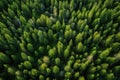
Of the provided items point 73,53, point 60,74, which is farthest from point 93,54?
point 60,74

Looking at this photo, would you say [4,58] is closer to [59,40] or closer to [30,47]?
[30,47]

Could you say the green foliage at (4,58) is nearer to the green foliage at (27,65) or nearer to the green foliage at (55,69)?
the green foliage at (27,65)

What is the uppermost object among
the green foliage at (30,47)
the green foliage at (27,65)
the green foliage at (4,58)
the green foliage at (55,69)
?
the green foliage at (30,47)

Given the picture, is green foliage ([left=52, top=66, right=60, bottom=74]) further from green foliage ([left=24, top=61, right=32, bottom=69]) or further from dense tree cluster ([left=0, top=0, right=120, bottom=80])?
green foliage ([left=24, top=61, right=32, bottom=69])

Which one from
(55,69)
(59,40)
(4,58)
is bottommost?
(55,69)

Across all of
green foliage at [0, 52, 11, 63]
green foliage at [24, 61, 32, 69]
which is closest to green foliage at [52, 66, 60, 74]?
green foliage at [24, 61, 32, 69]

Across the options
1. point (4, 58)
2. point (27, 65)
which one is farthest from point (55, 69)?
point (4, 58)

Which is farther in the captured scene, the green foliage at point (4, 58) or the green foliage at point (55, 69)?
the green foliage at point (4, 58)

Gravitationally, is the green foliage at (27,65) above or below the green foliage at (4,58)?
below

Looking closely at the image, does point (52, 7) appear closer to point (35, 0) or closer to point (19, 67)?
point (35, 0)

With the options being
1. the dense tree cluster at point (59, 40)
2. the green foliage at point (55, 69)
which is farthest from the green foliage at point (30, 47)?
the green foliage at point (55, 69)
